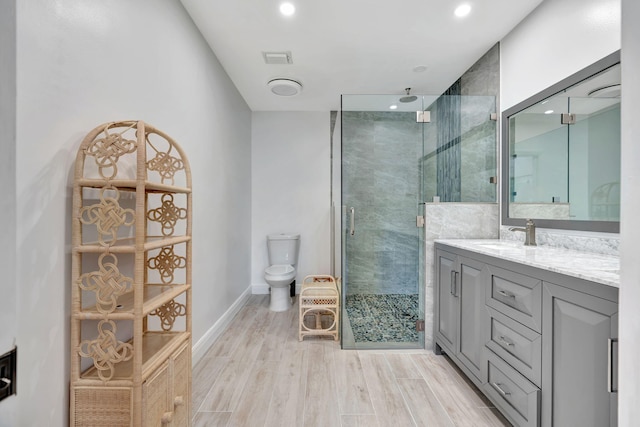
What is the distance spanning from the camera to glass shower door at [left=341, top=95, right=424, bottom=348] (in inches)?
99.7

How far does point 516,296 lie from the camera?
1440 mm

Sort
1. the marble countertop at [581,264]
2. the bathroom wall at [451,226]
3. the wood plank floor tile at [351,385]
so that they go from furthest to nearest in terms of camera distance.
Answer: the bathroom wall at [451,226], the wood plank floor tile at [351,385], the marble countertop at [581,264]

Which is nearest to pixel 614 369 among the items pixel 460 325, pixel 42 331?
pixel 460 325

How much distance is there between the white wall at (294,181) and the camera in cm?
401

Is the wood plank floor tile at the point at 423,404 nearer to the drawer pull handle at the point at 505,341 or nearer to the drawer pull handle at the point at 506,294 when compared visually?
the drawer pull handle at the point at 505,341

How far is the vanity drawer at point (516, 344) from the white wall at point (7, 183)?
5.59 feet

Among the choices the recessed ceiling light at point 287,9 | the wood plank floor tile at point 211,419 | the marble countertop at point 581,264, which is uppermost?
the recessed ceiling light at point 287,9

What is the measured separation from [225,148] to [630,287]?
289 centimetres

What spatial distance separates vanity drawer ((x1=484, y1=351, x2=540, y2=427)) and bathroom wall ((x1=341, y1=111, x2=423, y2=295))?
39.1 inches

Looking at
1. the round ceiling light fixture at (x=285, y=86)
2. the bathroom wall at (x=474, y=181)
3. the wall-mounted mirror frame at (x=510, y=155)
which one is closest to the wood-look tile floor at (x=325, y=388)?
the bathroom wall at (x=474, y=181)

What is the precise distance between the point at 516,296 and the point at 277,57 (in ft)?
8.24

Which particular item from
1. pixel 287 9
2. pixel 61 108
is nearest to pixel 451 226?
pixel 287 9

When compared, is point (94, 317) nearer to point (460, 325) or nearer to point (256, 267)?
point (460, 325)

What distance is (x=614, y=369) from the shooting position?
90 cm
